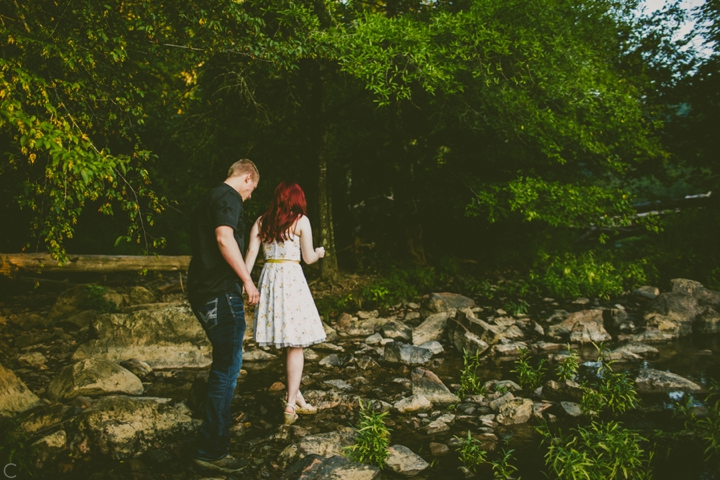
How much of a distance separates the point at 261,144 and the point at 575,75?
23.7 ft

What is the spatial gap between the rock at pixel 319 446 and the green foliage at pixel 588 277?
835cm

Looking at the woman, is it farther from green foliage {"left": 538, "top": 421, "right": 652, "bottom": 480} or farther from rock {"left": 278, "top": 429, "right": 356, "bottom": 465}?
green foliage {"left": 538, "top": 421, "right": 652, "bottom": 480}

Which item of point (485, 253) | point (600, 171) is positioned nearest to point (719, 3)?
point (600, 171)

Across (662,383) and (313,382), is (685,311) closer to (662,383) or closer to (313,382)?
(662,383)

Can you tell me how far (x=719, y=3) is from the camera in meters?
12.8

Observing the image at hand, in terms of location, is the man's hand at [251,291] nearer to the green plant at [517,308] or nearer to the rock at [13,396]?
the rock at [13,396]

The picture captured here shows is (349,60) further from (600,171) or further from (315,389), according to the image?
(600,171)

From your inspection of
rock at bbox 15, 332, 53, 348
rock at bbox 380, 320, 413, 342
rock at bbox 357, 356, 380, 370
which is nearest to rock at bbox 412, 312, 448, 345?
rock at bbox 380, 320, 413, 342

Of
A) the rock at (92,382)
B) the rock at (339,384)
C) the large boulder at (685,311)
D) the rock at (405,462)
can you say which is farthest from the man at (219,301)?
the large boulder at (685,311)

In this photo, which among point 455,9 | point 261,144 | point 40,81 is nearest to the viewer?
point 40,81

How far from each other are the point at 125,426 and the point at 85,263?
599 centimetres

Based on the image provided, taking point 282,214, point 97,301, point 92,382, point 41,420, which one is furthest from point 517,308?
point 97,301

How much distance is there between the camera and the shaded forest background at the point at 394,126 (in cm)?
520

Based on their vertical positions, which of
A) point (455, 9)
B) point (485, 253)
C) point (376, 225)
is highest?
point (455, 9)
